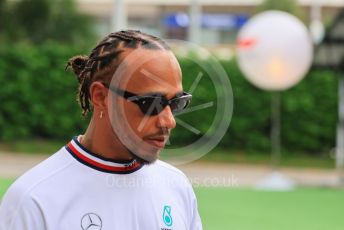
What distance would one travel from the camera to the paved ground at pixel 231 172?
1581 centimetres

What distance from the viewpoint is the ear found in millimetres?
2326

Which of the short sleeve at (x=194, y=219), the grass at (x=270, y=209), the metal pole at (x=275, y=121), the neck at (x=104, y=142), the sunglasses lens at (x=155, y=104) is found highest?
the sunglasses lens at (x=155, y=104)

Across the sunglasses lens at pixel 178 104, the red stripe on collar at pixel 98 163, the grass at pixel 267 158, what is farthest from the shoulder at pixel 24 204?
the grass at pixel 267 158

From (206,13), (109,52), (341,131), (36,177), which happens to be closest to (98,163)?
(36,177)

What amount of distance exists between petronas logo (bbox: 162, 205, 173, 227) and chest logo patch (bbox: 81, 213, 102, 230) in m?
0.19

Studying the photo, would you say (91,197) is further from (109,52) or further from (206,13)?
(206,13)

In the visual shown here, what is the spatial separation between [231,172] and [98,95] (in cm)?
1544

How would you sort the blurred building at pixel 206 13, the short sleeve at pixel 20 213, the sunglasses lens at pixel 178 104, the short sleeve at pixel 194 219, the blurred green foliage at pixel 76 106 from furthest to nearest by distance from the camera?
the blurred building at pixel 206 13 → the blurred green foliage at pixel 76 106 → the short sleeve at pixel 194 219 → the sunglasses lens at pixel 178 104 → the short sleeve at pixel 20 213

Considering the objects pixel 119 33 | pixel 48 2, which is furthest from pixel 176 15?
pixel 119 33

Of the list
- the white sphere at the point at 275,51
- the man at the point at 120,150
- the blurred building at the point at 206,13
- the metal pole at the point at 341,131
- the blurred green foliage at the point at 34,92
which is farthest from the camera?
the blurred building at the point at 206,13

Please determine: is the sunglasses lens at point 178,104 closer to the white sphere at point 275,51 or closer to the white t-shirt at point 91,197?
the white t-shirt at point 91,197

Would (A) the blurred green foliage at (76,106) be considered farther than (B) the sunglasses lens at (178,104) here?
Yes

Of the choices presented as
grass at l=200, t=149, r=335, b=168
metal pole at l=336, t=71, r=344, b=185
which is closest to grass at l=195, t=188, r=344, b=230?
metal pole at l=336, t=71, r=344, b=185

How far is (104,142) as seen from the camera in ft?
7.65
